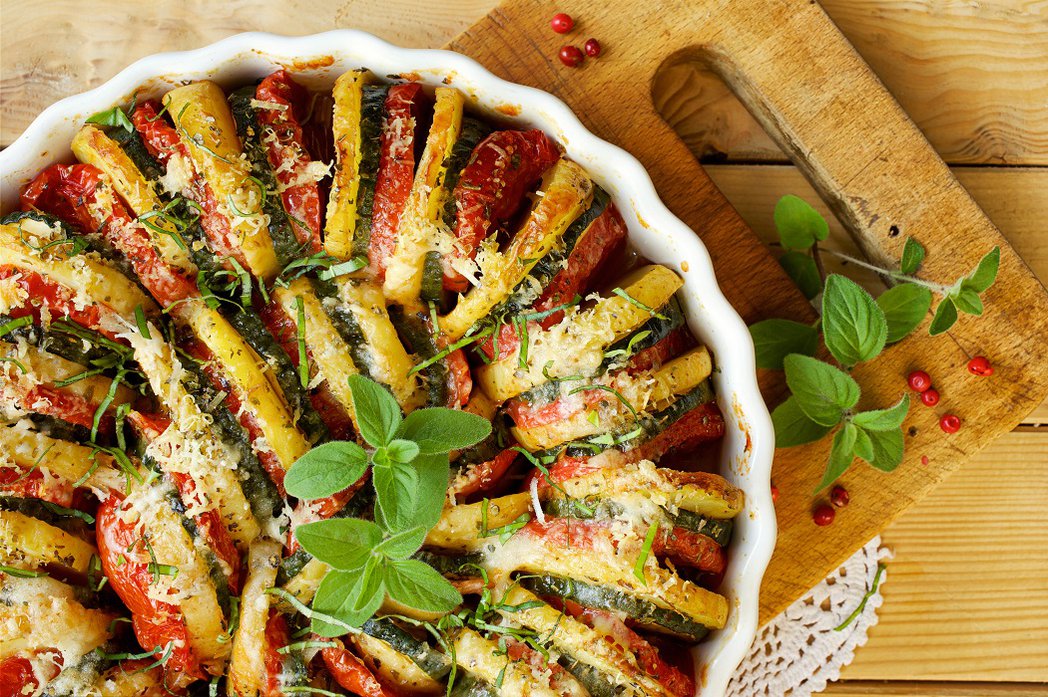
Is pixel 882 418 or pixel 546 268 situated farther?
pixel 882 418

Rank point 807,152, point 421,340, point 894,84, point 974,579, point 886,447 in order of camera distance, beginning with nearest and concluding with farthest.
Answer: point 421,340, point 886,447, point 807,152, point 894,84, point 974,579

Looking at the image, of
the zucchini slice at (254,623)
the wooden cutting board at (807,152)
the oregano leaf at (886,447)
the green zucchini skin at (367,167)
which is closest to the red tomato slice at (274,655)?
the zucchini slice at (254,623)

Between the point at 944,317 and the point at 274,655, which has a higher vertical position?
the point at 944,317

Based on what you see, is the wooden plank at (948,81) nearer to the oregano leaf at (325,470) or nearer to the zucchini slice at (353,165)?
the zucchini slice at (353,165)

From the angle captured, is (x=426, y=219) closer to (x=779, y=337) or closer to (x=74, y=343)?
(x=74, y=343)

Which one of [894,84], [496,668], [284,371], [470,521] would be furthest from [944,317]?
[284,371]

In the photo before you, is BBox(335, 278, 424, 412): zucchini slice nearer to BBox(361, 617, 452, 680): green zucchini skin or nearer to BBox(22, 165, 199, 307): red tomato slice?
BBox(22, 165, 199, 307): red tomato slice

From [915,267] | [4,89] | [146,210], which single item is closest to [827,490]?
[915,267]

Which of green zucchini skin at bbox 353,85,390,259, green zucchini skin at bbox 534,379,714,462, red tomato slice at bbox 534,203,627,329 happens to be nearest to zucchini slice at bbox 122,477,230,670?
green zucchini skin at bbox 353,85,390,259

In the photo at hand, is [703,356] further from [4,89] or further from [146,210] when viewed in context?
[4,89]
